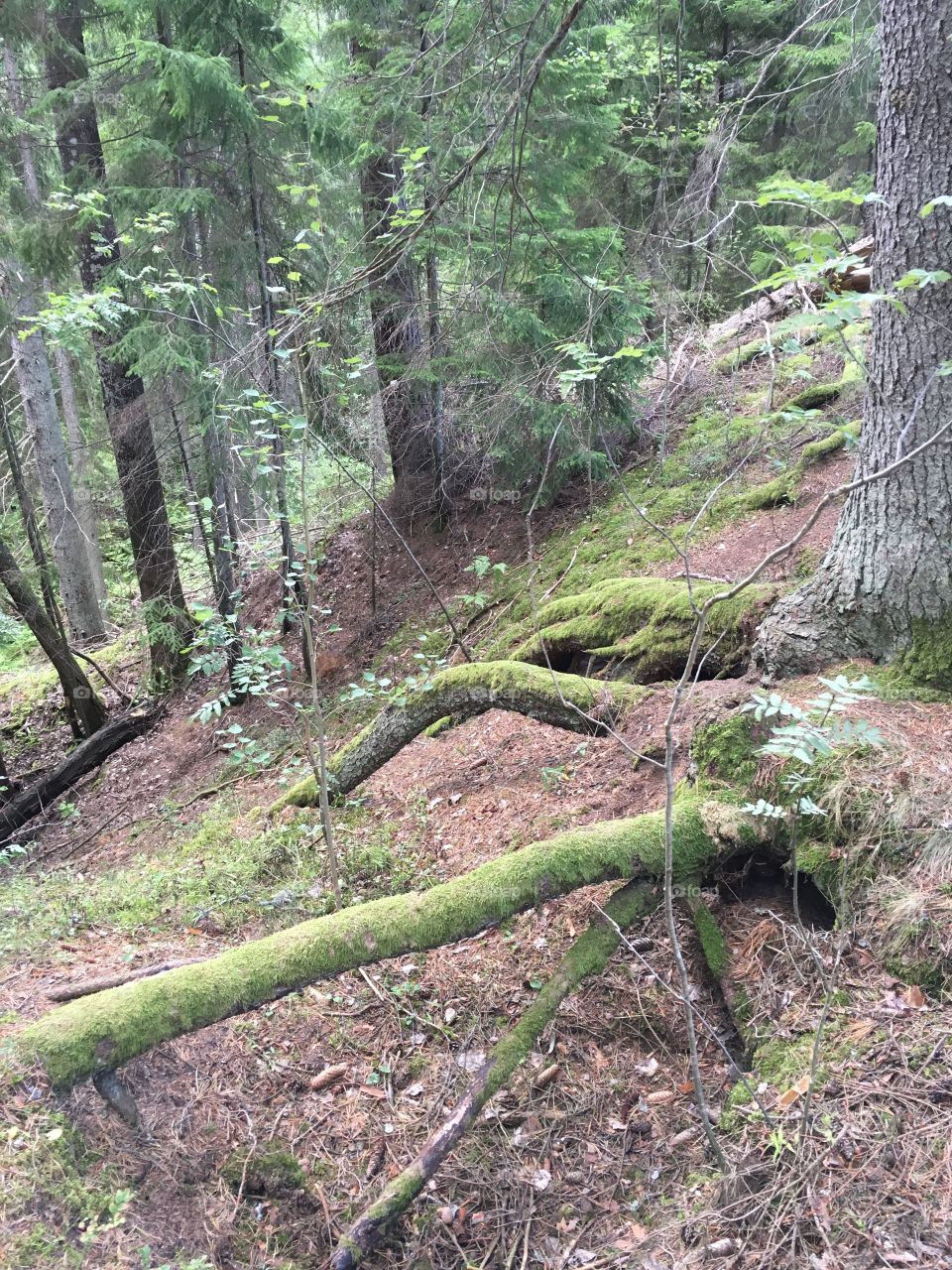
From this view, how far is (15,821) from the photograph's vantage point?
9.48 meters

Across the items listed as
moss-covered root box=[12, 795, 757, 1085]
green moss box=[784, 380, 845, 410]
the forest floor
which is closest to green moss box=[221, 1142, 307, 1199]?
the forest floor

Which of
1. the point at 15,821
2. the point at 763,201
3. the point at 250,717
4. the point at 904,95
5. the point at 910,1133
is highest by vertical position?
the point at 904,95

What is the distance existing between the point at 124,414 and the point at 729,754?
29.4 ft

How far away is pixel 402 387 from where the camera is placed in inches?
368

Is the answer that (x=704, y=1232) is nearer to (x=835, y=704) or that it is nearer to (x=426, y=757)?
(x=835, y=704)

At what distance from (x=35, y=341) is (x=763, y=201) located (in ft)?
39.3

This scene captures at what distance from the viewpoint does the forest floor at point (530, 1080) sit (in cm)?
235

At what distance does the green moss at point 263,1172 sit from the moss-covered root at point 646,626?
3.22 m

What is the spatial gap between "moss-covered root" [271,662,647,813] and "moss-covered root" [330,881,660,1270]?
3.78 ft

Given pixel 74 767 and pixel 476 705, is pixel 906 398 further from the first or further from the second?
pixel 74 767

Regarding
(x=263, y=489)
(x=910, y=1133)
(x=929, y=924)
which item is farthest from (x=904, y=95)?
(x=263, y=489)

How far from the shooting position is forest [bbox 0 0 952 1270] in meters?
2.55

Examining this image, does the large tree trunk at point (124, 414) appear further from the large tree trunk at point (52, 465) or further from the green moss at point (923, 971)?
the green moss at point (923, 971)

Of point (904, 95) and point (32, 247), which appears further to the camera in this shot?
point (32, 247)
